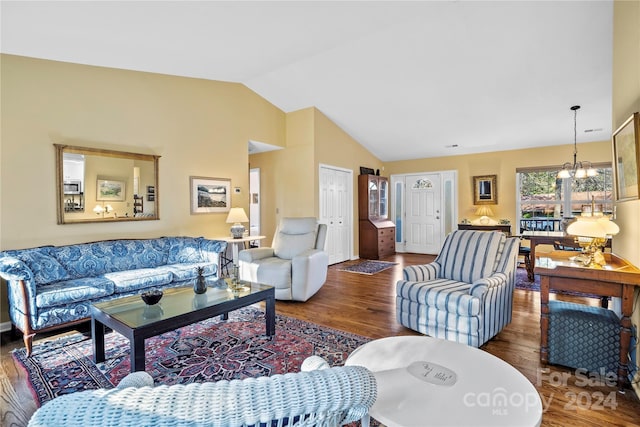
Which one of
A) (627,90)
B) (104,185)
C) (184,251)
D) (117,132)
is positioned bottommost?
(184,251)

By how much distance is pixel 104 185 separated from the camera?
396cm

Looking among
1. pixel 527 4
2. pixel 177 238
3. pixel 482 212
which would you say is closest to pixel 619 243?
pixel 527 4

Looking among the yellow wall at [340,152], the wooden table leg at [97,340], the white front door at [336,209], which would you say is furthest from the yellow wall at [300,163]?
the wooden table leg at [97,340]

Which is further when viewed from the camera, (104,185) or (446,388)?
(104,185)

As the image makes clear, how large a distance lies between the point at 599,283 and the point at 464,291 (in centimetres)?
90

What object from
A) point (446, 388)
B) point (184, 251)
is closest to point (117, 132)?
point (184, 251)

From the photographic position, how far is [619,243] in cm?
264

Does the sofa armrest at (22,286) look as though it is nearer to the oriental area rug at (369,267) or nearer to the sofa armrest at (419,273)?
the sofa armrest at (419,273)

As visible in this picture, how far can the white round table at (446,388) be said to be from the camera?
3.42 feet

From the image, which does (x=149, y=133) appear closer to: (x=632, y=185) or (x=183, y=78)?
(x=183, y=78)

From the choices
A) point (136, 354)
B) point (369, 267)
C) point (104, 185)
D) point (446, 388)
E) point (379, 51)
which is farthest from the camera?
point (369, 267)

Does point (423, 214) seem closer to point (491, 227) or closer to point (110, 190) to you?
point (491, 227)

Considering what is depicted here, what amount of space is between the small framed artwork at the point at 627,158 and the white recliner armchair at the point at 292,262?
9.47ft

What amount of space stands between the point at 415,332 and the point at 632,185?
6.33 ft
